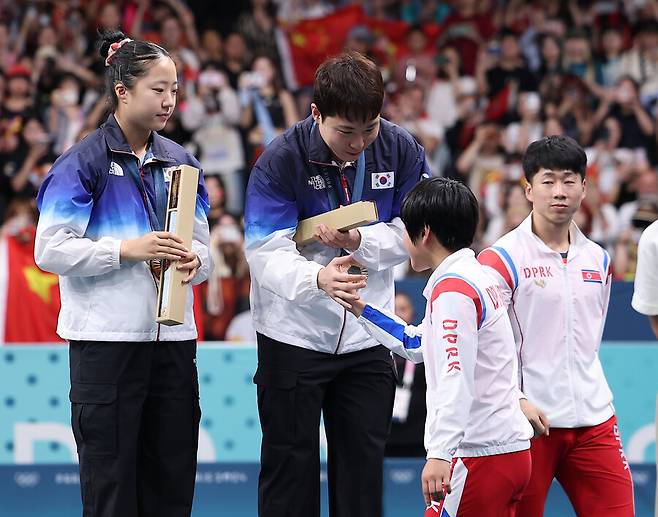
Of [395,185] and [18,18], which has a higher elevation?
[18,18]

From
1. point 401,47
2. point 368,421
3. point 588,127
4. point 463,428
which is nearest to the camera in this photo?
point 463,428

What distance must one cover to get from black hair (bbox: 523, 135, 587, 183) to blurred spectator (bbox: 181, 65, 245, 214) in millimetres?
5780

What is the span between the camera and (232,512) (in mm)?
6574

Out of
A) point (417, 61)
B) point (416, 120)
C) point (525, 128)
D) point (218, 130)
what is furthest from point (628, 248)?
point (218, 130)

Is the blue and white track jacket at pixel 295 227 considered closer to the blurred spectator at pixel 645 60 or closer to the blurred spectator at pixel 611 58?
the blurred spectator at pixel 645 60

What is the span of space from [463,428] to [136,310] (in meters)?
1.29

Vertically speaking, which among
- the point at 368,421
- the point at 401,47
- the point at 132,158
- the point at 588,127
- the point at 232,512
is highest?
the point at 401,47

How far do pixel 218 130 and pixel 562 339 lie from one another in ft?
22.0

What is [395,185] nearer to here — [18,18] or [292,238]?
[292,238]

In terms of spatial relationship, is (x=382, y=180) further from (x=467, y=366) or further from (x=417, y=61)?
(x=417, y=61)

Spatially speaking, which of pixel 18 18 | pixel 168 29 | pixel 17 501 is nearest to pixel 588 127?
pixel 168 29

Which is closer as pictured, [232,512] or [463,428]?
[463,428]

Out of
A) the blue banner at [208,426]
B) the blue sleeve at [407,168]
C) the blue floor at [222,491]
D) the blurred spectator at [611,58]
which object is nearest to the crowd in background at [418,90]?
the blurred spectator at [611,58]

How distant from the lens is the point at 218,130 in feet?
35.0
